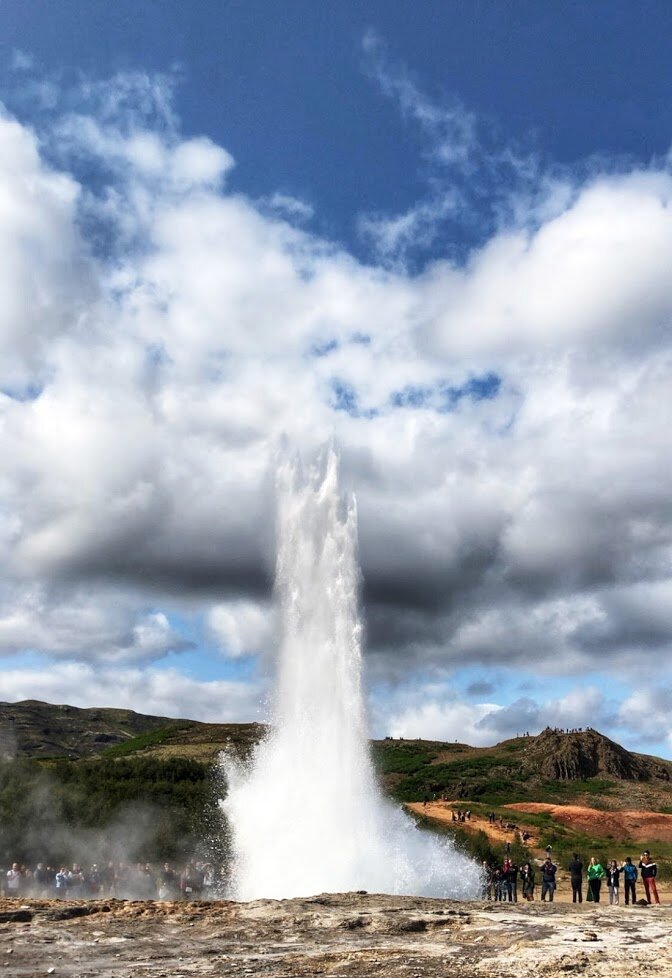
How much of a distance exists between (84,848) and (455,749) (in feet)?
309

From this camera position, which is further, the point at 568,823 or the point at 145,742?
the point at 145,742

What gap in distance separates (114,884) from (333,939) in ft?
48.9

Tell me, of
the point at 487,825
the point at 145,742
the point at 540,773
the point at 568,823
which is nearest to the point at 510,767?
the point at 540,773

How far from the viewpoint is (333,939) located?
15.5 meters

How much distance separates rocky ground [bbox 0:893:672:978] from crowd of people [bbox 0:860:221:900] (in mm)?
8002

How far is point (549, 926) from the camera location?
15680 millimetres

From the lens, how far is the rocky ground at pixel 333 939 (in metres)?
12.9

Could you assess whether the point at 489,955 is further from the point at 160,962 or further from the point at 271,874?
the point at 271,874

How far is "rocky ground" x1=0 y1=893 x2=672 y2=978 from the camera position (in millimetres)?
12867

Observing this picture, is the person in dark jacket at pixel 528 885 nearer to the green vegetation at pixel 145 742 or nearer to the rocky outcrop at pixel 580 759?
the rocky outcrop at pixel 580 759

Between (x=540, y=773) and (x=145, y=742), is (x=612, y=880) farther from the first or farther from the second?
(x=145, y=742)

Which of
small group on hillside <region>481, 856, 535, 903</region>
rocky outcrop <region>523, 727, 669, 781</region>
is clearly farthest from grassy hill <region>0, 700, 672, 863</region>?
small group on hillside <region>481, 856, 535, 903</region>

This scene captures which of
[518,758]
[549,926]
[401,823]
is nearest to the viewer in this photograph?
[549,926]

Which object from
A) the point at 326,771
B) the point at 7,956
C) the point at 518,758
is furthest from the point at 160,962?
the point at 518,758
